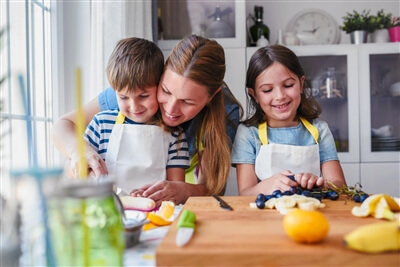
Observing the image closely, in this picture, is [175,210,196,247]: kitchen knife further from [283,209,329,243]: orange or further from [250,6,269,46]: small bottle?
[250,6,269,46]: small bottle

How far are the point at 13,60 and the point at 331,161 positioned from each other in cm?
117

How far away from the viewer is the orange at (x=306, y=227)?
0.57 metres

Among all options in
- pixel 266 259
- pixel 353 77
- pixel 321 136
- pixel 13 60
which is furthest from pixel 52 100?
pixel 353 77

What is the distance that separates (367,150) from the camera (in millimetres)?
2746

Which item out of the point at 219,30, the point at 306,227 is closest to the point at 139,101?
the point at 306,227

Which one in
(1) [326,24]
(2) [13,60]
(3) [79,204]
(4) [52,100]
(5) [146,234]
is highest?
(1) [326,24]

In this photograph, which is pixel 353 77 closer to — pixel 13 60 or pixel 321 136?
pixel 321 136

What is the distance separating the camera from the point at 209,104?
55.4 inches

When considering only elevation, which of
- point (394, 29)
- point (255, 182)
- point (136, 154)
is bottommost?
point (255, 182)

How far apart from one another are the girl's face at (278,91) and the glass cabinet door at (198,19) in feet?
4.61

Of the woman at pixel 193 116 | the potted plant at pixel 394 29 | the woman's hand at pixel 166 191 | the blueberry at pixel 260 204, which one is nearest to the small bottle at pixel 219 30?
the potted plant at pixel 394 29

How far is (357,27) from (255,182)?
5.92 ft

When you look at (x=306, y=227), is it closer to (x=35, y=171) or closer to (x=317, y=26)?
(x=35, y=171)

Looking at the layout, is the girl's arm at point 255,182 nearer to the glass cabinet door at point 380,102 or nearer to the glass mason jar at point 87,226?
the glass mason jar at point 87,226
